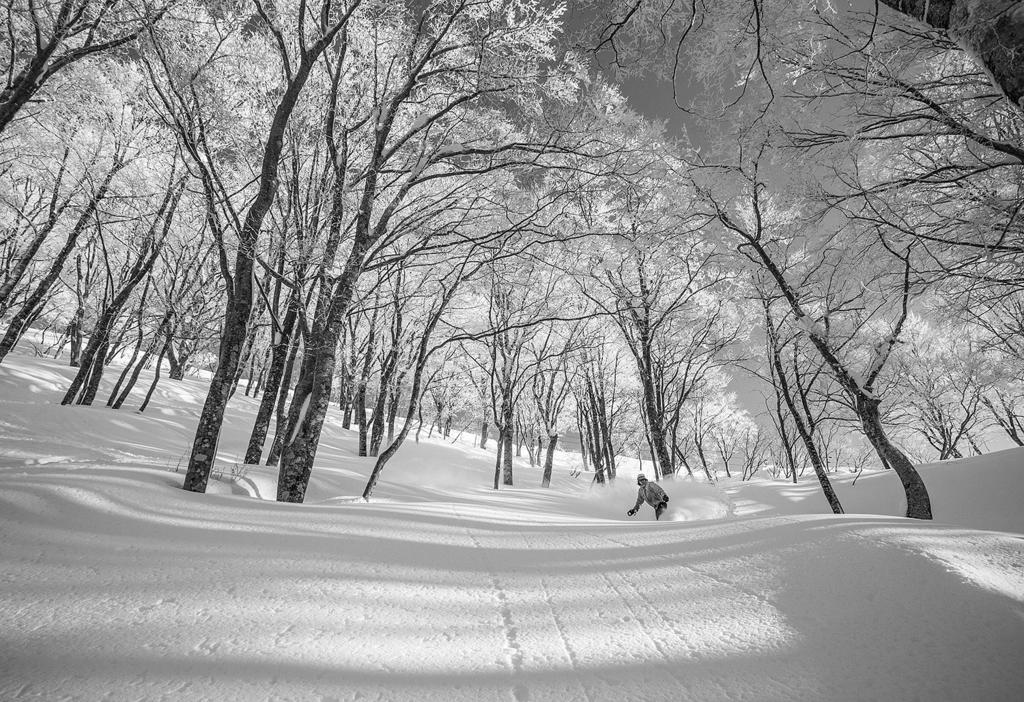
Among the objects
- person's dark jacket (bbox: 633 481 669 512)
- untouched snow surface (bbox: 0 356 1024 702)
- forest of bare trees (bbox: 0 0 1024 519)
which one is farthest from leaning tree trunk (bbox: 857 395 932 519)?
untouched snow surface (bbox: 0 356 1024 702)

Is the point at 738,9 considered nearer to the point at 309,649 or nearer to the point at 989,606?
the point at 989,606

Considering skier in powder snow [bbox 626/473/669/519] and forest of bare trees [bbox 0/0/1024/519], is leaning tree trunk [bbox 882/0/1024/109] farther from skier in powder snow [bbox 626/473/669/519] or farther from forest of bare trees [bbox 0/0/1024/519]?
skier in powder snow [bbox 626/473/669/519]

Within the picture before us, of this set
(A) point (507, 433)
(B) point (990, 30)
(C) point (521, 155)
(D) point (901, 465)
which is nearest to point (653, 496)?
(D) point (901, 465)

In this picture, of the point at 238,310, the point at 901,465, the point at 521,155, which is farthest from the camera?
the point at 901,465

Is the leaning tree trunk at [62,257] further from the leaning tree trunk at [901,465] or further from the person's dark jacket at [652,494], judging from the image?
the leaning tree trunk at [901,465]

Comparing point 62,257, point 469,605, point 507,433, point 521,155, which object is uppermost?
point 521,155

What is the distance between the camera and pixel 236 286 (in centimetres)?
402

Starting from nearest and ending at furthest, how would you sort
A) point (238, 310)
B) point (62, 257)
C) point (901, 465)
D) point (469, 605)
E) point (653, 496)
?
point (469, 605)
point (238, 310)
point (901, 465)
point (653, 496)
point (62, 257)

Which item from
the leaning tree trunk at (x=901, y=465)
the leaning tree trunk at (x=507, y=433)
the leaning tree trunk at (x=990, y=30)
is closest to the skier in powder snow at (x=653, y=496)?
the leaning tree trunk at (x=901, y=465)

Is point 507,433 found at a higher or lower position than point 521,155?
lower

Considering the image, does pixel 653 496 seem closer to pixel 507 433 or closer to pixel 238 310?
pixel 507 433

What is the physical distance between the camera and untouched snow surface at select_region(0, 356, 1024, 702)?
4.20ft

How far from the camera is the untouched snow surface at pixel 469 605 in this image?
1.28 meters

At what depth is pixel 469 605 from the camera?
72.8 inches
